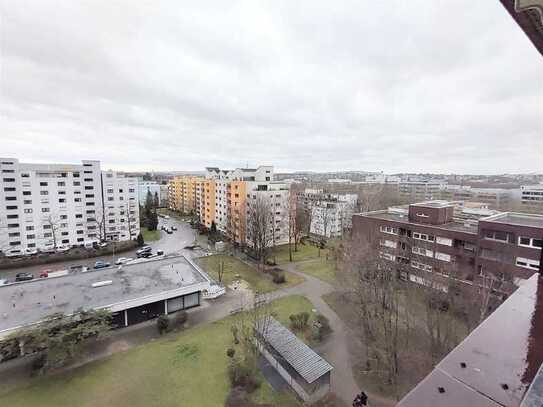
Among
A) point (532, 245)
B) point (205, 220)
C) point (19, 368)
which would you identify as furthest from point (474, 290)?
point (205, 220)

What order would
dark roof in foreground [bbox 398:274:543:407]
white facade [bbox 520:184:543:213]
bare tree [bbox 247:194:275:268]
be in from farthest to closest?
1. white facade [bbox 520:184:543:213]
2. bare tree [bbox 247:194:275:268]
3. dark roof in foreground [bbox 398:274:543:407]

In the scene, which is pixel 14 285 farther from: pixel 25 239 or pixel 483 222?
pixel 483 222

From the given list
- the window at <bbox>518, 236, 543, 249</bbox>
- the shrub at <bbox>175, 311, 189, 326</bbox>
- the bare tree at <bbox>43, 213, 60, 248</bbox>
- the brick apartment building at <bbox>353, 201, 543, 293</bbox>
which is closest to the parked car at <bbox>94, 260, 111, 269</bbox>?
the bare tree at <bbox>43, 213, 60, 248</bbox>

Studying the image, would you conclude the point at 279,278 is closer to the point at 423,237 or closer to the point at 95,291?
the point at 423,237

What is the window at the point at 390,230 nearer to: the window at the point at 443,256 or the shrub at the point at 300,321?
the window at the point at 443,256

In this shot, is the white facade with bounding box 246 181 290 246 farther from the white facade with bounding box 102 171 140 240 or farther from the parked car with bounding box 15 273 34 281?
the parked car with bounding box 15 273 34 281

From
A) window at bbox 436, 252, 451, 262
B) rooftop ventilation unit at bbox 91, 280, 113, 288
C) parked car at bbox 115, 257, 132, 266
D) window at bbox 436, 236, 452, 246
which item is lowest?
parked car at bbox 115, 257, 132, 266

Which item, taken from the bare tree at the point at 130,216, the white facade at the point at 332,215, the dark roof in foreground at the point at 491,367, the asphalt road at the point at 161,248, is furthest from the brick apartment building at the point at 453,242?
the bare tree at the point at 130,216
